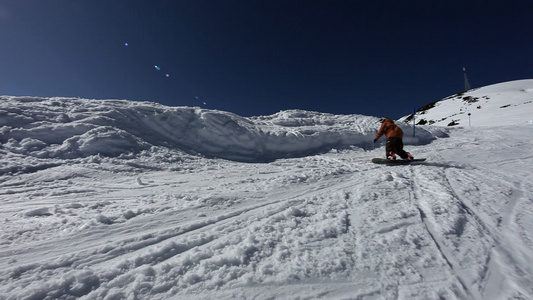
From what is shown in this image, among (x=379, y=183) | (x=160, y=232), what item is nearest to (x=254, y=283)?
(x=160, y=232)

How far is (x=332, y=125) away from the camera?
39.3ft

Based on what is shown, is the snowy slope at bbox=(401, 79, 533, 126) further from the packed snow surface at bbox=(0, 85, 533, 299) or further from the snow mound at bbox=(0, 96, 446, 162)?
the packed snow surface at bbox=(0, 85, 533, 299)

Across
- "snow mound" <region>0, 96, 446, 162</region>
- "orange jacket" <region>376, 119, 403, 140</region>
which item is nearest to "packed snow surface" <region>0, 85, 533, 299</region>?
"snow mound" <region>0, 96, 446, 162</region>

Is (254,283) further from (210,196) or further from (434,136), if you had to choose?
(434,136)

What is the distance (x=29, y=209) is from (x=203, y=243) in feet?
9.69

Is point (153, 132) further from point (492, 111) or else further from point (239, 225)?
point (492, 111)

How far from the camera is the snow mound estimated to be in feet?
20.5

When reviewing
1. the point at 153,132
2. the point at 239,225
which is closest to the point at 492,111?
the point at 153,132

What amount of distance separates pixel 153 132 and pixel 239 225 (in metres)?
7.07

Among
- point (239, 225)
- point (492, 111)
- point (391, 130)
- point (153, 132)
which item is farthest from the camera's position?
point (492, 111)

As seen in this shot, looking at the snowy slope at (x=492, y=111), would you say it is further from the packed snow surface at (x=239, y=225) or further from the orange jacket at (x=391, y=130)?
the packed snow surface at (x=239, y=225)

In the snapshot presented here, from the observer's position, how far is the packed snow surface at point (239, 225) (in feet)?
6.11

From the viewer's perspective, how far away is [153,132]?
8.45m

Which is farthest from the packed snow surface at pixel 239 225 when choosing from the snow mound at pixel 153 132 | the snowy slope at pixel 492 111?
the snowy slope at pixel 492 111
